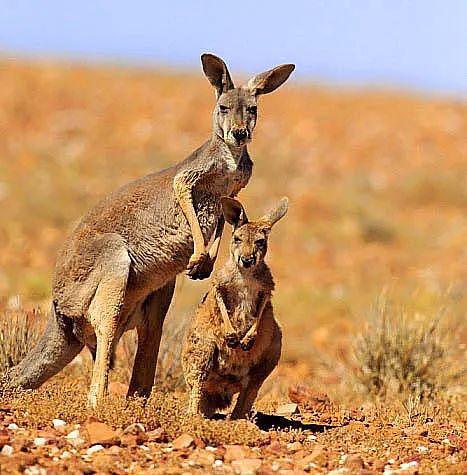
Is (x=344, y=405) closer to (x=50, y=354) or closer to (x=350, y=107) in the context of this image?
(x=50, y=354)

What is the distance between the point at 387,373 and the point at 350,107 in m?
18.2

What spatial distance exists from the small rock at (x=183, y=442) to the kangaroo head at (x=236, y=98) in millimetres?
1912

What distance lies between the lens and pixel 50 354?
6.42 m

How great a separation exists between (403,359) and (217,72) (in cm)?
→ 311

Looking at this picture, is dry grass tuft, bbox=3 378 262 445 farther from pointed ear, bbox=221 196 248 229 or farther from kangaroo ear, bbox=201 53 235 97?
kangaroo ear, bbox=201 53 235 97

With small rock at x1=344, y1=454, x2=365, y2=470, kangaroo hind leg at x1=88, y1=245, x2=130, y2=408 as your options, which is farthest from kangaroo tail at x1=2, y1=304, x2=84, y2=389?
small rock at x1=344, y1=454, x2=365, y2=470

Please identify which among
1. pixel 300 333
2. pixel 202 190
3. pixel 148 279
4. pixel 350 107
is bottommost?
pixel 300 333

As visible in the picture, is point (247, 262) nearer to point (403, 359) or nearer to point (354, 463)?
point (354, 463)

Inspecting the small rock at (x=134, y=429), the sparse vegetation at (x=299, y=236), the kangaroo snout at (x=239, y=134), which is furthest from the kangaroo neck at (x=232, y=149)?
the small rock at (x=134, y=429)

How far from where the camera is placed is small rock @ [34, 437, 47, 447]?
5.06 meters

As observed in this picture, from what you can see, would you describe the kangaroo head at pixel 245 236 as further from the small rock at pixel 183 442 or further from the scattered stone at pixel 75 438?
the scattered stone at pixel 75 438

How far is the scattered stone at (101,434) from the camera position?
16.8 feet

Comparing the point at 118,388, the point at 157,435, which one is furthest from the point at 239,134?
the point at 118,388

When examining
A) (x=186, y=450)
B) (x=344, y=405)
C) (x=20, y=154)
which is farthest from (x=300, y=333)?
(x=20, y=154)
